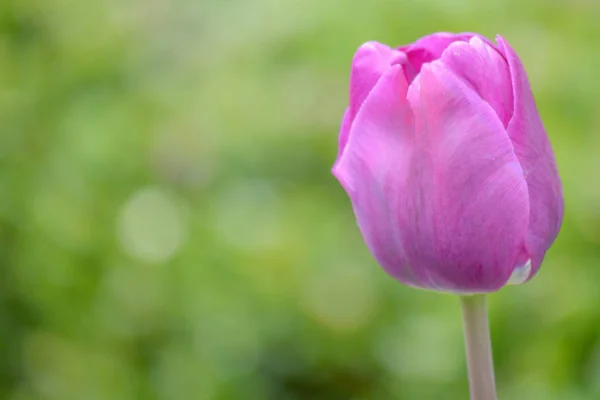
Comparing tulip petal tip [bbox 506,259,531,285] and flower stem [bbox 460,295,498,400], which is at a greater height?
tulip petal tip [bbox 506,259,531,285]

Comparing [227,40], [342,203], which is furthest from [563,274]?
[227,40]

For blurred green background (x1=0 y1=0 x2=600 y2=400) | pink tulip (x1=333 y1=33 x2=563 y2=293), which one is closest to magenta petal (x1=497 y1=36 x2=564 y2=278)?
pink tulip (x1=333 y1=33 x2=563 y2=293)

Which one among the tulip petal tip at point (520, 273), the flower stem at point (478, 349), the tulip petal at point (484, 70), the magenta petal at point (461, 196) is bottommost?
the flower stem at point (478, 349)

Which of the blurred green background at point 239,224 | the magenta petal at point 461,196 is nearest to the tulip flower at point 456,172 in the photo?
the magenta petal at point 461,196

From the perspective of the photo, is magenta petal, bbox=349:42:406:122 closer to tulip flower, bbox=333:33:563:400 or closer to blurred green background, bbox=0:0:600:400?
tulip flower, bbox=333:33:563:400

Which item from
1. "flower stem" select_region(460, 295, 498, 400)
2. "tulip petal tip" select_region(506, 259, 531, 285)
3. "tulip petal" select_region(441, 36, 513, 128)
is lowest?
"flower stem" select_region(460, 295, 498, 400)

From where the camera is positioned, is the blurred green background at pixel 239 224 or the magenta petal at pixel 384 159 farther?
the blurred green background at pixel 239 224

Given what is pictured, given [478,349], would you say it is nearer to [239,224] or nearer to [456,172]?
[456,172]

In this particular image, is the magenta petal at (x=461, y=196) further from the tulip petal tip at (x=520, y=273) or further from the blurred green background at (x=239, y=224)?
the blurred green background at (x=239, y=224)

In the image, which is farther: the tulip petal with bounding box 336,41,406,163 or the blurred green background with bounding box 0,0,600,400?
the blurred green background with bounding box 0,0,600,400

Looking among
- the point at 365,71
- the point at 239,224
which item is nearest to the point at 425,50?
the point at 365,71
